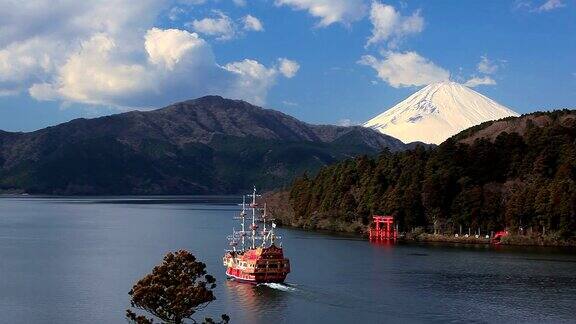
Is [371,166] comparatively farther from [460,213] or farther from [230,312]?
[230,312]

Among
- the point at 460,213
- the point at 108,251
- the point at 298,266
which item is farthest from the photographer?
the point at 460,213

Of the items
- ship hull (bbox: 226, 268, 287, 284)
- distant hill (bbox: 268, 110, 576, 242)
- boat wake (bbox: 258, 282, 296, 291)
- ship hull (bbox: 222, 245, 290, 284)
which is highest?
distant hill (bbox: 268, 110, 576, 242)

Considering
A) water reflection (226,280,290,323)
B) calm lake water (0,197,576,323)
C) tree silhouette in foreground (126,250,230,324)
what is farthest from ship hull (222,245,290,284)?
tree silhouette in foreground (126,250,230,324)

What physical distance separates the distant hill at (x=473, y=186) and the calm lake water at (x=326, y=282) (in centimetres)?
990

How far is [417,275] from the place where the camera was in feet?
262

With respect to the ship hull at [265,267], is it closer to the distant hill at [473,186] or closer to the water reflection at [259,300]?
the water reflection at [259,300]

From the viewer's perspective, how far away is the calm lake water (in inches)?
2308

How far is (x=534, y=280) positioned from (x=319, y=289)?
22.5 metres

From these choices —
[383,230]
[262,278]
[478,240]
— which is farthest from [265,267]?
[383,230]

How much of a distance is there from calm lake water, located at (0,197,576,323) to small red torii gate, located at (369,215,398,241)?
5787mm

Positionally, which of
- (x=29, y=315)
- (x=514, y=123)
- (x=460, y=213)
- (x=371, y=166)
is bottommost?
(x=29, y=315)

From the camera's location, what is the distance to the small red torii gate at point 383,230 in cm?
12700

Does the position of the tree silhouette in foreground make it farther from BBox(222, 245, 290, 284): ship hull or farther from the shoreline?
the shoreline

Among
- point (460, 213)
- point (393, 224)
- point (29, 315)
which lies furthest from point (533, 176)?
point (29, 315)
